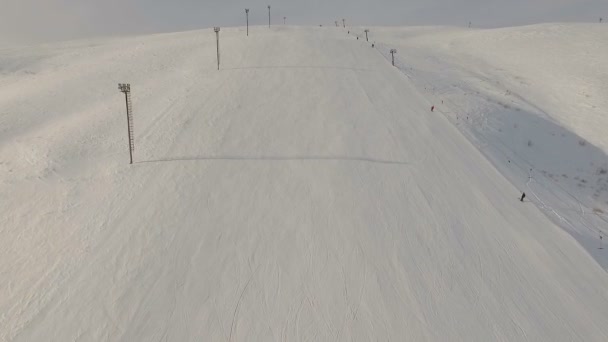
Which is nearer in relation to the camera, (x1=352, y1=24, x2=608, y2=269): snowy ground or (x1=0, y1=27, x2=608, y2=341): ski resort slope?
(x1=0, y1=27, x2=608, y2=341): ski resort slope

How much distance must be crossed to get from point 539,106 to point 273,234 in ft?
94.0

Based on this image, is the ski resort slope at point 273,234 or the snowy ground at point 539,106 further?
the snowy ground at point 539,106

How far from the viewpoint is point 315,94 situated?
2561 cm

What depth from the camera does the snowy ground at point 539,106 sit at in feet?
61.5

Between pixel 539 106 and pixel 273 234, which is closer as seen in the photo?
pixel 273 234

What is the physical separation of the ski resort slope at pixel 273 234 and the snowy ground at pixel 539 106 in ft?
7.88

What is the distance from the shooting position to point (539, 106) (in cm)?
3073

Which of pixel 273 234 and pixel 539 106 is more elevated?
pixel 539 106

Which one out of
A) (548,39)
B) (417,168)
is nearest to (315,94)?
(417,168)

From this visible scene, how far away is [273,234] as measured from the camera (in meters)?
13.0

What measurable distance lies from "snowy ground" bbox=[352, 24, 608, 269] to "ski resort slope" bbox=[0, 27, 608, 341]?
2.40 meters

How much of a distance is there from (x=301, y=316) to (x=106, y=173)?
11.5 m

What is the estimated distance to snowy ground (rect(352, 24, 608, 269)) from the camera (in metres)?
18.8

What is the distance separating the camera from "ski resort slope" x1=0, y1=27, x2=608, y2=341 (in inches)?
400
